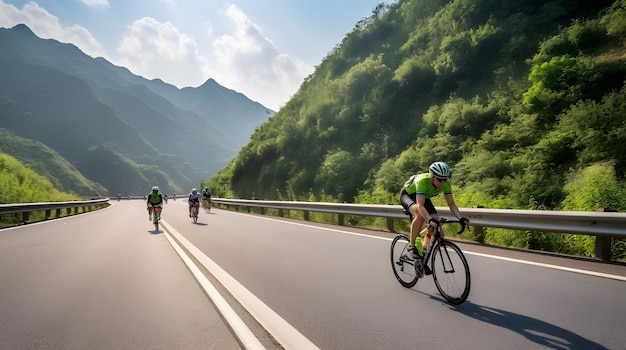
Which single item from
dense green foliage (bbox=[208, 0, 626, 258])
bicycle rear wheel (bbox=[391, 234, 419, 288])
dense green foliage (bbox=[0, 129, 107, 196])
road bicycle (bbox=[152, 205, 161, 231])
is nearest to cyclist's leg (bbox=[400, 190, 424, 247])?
bicycle rear wheel (bbox=[391, 234, 419, 288])

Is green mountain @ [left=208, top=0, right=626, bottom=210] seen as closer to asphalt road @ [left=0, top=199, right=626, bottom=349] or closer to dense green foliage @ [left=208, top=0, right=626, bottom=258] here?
dense green foliage @ [left=208, top=0, right=626, bottom=258]

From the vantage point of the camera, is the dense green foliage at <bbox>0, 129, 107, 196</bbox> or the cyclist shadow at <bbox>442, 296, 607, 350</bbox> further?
the dense green foliage at <bbox>0, 129, 107, 196</bbox>

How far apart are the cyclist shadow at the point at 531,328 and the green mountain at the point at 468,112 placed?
6.82 meters

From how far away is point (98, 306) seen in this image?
476 cm

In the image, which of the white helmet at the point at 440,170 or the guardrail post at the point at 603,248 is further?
the guardrail post at the point at 603,248

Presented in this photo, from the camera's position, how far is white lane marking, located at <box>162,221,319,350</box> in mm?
3398

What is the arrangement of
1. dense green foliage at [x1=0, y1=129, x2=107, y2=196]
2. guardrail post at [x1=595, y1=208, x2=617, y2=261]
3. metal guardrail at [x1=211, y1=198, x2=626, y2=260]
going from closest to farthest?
1. metal guardrail at [x1=211, y1=198, x2=626, y2=260]
2. guardrail post at [x1=595, y1=208, x2=617, y2=261]
3. dense green foliage at [x1=0, y1=129, x2=107, y2=196]

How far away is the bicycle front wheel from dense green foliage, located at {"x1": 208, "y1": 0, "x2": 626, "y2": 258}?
5.07 metres

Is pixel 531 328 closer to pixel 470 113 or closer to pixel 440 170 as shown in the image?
pixel 440 170

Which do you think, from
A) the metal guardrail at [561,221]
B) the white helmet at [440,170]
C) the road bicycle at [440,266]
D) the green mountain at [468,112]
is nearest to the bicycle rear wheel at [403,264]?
the road bicycle at [440,266]

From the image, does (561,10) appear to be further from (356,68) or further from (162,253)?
(162,253)

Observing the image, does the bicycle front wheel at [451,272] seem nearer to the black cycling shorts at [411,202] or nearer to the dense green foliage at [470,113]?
the black cycling shorts at [411,202]

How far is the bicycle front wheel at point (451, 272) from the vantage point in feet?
15.0

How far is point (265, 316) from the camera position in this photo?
13.7ft
